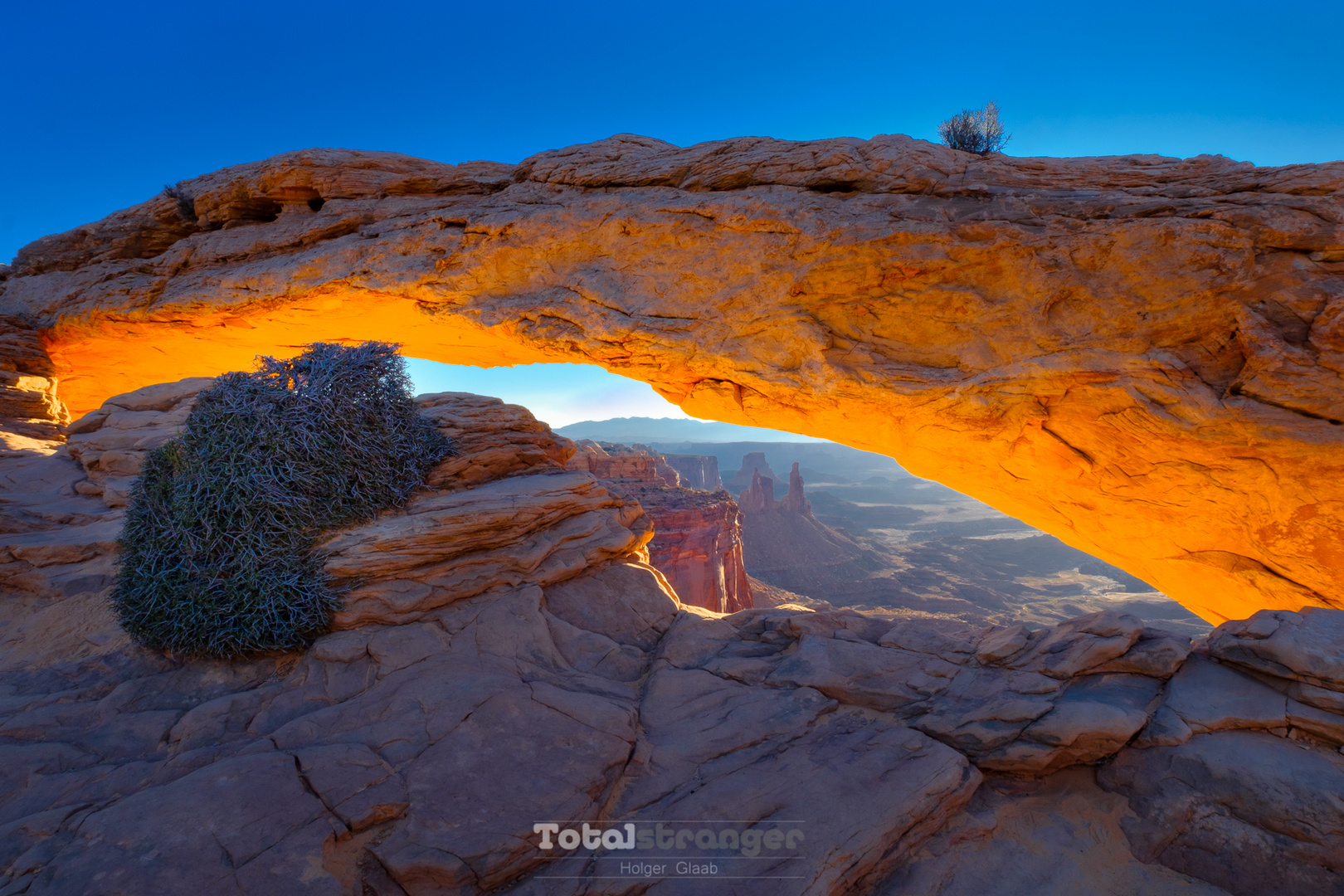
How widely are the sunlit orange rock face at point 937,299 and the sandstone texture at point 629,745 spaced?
3.49 metres

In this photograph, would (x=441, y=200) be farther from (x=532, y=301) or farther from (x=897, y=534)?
(x=897, y=534)

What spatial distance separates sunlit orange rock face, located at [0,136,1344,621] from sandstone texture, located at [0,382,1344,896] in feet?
11.4

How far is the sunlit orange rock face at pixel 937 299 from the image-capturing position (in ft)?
23.6

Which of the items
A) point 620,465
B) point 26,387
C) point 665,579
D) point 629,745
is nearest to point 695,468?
point 620,465

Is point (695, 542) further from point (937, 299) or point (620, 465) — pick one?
point (937, 299)

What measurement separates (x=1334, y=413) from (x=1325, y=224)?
2408 mm

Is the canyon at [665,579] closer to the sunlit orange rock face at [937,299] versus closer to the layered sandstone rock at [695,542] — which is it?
the sunlit orange rock face at [937,299]

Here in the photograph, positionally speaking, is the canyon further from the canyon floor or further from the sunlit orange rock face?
the canyon floor

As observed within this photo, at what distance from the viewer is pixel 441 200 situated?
33.3 feet

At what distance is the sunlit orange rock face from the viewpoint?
721 centimetres

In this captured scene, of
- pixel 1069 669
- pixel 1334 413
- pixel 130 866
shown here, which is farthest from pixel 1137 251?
pixel 130 866

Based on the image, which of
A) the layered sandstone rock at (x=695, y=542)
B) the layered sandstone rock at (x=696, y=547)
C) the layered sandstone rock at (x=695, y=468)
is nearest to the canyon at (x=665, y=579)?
the layered sandstone rock at (x=695, y=542)

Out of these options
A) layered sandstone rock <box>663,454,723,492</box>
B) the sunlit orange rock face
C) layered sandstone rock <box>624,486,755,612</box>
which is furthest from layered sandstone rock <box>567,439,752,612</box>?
layered sandstone rock <box>663,454,723,492</box>

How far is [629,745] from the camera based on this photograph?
5.00 metres
